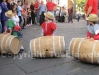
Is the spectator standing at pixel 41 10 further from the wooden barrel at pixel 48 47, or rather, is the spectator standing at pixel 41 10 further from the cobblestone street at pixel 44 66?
the wooden barrel at pixel 48 47

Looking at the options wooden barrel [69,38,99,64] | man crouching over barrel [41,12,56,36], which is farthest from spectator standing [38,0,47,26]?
wooden barrel [69,38,99,64]

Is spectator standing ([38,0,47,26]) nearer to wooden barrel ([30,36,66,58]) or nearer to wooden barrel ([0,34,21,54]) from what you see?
wooden barrel ([0,34,21,54])

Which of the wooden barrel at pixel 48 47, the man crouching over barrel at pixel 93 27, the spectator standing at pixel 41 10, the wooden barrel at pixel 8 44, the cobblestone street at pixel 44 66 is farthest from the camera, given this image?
the spectator standing at pixel 41 10

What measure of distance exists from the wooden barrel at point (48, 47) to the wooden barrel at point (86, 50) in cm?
46

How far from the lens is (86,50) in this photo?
487cm

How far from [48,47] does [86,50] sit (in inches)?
43.0

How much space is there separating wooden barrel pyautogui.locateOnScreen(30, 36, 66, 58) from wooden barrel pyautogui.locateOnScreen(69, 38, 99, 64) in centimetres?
46

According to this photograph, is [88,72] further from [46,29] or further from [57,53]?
[46,29]

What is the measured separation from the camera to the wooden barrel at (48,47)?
5.51 meters

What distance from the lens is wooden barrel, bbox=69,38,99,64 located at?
15.7ft

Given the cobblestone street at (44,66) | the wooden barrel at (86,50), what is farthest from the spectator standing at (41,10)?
the wooden barrel at (86,50)

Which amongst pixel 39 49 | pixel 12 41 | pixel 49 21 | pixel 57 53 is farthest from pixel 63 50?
pixel 12 41

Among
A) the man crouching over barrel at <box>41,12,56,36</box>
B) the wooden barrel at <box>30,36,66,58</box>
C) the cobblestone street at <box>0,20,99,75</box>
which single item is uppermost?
the man crouching over barrel at <box>41,12,56,36</box>

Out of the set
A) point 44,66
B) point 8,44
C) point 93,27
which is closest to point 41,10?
point 8,44
